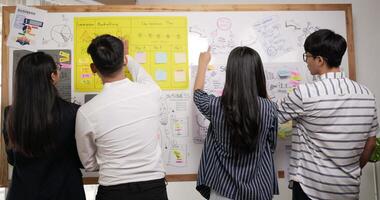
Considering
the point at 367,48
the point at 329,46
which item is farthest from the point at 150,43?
the point at 367,48

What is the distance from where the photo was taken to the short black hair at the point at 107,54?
145 centimetres

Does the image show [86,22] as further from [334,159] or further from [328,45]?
[334,159]

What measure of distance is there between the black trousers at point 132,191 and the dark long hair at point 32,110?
0.31m

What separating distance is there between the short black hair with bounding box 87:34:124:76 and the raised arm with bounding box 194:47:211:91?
18.6 inches

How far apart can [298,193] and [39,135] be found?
50.1 inches

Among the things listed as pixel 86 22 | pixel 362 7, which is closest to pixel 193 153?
pixel 86 22

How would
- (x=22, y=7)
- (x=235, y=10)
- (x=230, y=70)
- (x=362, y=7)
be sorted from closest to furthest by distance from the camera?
(x=230, y=70) → (x=22, y=7) → (x=235, y=10) → (x=362, y=7)

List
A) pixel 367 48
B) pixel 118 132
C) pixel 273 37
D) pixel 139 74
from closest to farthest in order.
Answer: pixel 118 132 → pixel 139 74 → pixel 273 37 → pixel 367 48

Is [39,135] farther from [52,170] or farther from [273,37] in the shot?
[273,37]

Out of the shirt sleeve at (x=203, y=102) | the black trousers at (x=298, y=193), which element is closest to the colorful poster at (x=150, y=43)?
the shirt sleeve at (x=203, y=102)

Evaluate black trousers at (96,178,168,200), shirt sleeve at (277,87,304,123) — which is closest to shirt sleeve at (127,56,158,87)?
black trousers at (96,178,168,200)

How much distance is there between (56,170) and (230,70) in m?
0.92

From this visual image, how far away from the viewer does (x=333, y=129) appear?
1578mm

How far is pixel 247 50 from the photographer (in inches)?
62.5
